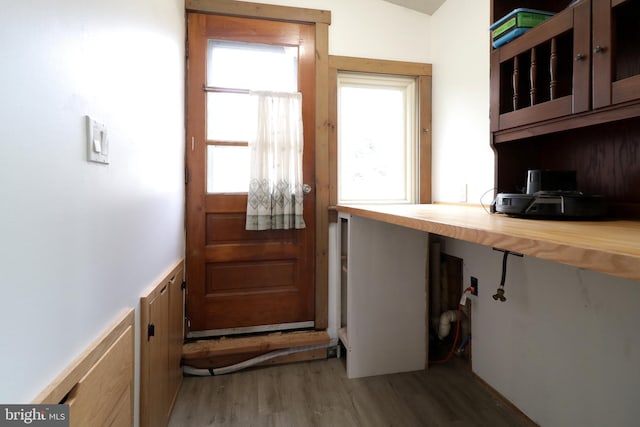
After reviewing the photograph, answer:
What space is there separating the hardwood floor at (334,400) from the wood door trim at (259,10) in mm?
2345

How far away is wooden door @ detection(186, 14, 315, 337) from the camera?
2.00 meters

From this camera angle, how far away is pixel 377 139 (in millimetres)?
2363

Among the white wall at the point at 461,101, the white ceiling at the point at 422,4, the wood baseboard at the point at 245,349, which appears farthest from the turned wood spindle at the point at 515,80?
the wood baseboard at the point at 245,349

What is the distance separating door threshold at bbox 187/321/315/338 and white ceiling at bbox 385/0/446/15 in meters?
2.44

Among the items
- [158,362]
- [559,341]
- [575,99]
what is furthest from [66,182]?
[559,341]

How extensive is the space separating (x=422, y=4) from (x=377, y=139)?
1.01 metres

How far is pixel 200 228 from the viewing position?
2.01m

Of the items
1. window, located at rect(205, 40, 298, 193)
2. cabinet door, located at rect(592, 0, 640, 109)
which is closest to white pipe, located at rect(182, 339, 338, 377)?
window, located at rect(205, 40, 298, 193)

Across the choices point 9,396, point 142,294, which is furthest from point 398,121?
point 9,396

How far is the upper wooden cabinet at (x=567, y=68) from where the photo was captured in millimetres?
873

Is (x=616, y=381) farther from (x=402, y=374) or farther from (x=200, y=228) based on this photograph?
(x=200, y=228)

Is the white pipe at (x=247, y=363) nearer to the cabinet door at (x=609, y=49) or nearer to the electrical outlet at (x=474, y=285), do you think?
the electrical outlet at (x=474, y=285)

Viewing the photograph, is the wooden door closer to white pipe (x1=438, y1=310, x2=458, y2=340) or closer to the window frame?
the window frame

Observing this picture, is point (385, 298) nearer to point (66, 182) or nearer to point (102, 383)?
point (102, 383)
